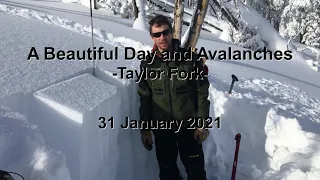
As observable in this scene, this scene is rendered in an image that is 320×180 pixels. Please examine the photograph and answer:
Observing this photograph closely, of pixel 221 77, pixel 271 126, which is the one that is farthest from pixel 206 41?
pixel 271 126

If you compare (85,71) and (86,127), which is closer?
(86,127)

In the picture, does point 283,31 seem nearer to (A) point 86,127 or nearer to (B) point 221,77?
(B) point 221,77

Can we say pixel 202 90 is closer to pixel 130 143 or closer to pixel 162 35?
pixel 162 35

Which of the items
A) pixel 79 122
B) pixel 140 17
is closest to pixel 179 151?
pixel 79 122

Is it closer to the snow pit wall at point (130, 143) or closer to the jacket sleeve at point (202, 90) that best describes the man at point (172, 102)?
the jacket sleeve at point (202, 90)

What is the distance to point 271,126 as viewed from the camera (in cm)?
530

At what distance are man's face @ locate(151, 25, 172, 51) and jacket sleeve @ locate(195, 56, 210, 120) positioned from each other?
0.35 meters

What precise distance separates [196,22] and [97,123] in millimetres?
4795

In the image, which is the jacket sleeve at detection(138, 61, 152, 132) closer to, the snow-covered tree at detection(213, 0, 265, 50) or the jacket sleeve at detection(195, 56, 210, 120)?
the jacket sleeve at detection(195, 56, 210, 120)

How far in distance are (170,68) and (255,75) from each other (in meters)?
5.99

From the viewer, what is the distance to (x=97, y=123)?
3748 mm

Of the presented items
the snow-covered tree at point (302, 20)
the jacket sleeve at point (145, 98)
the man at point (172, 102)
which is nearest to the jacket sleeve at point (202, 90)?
the man at point (172, 102)

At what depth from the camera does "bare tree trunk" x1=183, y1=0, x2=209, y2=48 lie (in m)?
7.69

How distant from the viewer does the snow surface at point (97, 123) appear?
314 centimetres
